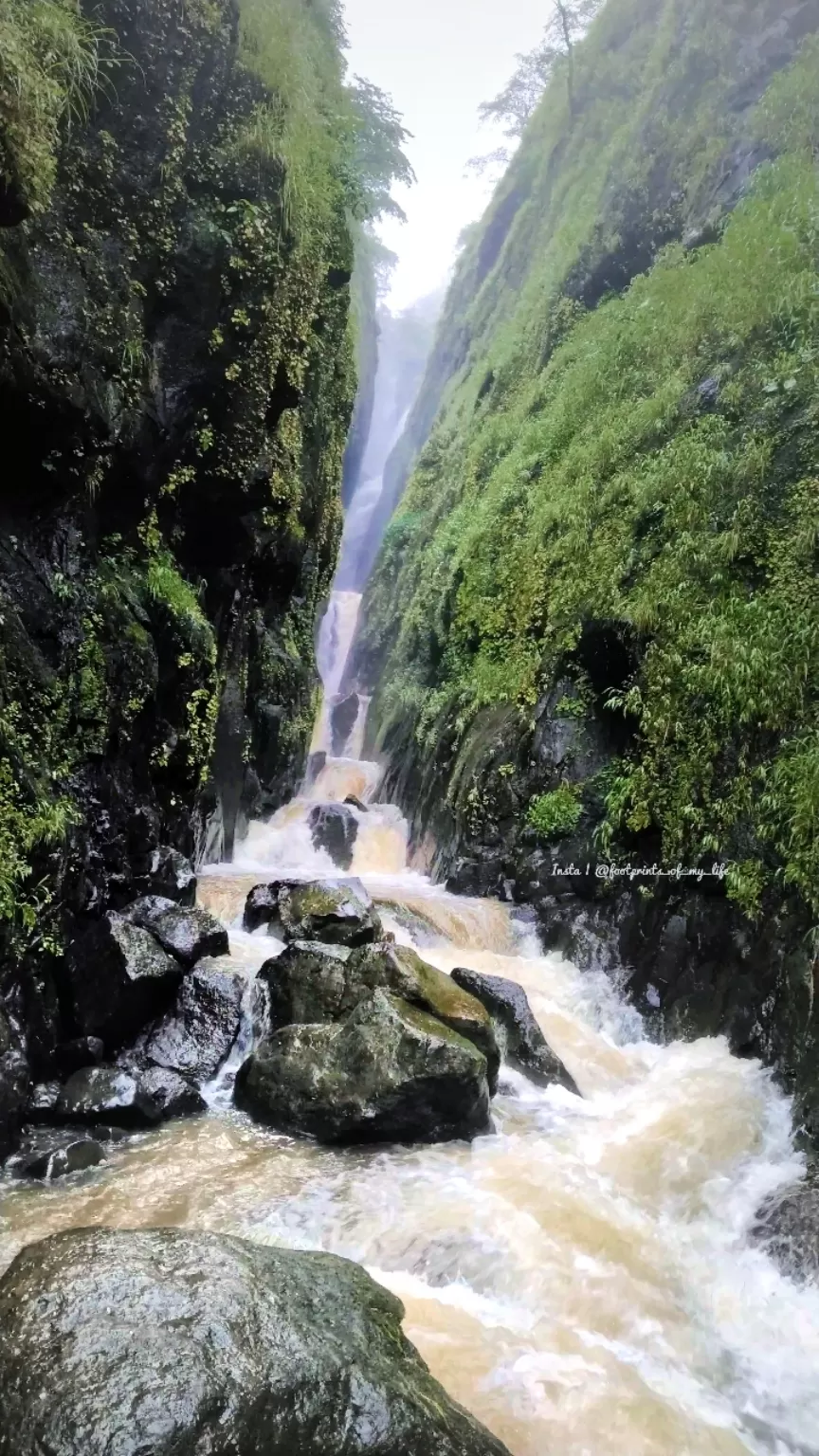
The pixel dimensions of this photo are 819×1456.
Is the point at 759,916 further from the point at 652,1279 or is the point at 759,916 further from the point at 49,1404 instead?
the point at 49,1404

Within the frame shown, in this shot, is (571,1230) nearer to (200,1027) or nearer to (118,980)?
(200,1027)

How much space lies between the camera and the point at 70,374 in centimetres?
635

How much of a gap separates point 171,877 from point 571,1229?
556 cm

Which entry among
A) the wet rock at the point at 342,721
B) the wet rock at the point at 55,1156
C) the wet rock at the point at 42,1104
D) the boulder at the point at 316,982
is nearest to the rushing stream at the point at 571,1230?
the wet rock at the point at 55,1156

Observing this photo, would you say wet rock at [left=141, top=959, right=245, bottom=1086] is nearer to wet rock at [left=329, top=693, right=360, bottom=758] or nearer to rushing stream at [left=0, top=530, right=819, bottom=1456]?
rushing stream at [left=0, top=530, right=819, bottom=1456]

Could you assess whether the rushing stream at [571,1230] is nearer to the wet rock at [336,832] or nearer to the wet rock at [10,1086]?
the wet rock at [10,1086]

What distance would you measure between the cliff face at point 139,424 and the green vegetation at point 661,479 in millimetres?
4796

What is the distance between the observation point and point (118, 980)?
266 inches

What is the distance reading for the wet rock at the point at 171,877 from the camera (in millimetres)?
8703

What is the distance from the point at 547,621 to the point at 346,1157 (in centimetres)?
895

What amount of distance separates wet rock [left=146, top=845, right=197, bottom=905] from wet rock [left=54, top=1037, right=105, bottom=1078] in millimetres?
2333

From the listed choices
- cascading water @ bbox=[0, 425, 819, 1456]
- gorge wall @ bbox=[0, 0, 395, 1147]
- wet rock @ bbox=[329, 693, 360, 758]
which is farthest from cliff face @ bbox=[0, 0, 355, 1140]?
wet rock @ bbox=[329, 693, 360, 758]

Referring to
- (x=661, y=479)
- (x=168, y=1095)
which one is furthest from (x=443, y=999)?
(x=661, y=479)

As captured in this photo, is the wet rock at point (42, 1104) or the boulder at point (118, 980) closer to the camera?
the wet rock at point (42, 1104)
